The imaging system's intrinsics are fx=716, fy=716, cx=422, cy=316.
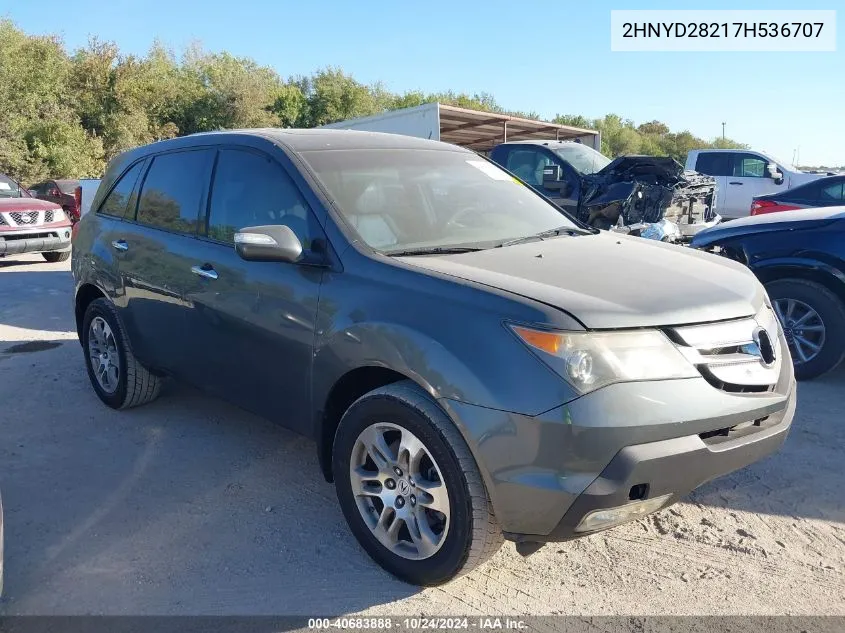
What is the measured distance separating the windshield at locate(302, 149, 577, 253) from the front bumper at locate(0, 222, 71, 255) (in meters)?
10.3

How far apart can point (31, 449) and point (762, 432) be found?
12.9ft

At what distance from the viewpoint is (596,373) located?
2.36 meters

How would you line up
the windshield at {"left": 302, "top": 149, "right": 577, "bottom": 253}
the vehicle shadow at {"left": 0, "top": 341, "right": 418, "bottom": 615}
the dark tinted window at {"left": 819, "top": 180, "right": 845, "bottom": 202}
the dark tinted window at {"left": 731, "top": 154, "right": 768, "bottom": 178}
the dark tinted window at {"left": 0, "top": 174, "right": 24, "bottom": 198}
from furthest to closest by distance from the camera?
the dark tinted window at {"left": 731, "top": 154, "right": 768, "bottom": 178} < the dark tinted window at {"left": 0, "top": 174, "right": 24, "bottom": 198} < the dark tinted window at {"left": 819, "top": 180, "right": 845, "bottom": 202} < the windshield at {"left": 302, "top": 149, "right": 577, "bottom": 253} < the vehicle shadow at {"left": 0, "top": 341, "right": 418, "bottom": 615}

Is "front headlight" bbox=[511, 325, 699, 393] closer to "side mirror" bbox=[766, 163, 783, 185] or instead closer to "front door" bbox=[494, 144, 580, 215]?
"front door" bbox=[494, 144, 580, 215]

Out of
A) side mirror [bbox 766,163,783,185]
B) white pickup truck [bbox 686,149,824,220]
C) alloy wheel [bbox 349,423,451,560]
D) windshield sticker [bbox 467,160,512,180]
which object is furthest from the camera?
white pickup truck [bbox 686,149,824,220]

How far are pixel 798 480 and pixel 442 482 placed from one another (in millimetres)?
2162

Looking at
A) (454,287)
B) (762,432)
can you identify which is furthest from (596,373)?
(762,432)

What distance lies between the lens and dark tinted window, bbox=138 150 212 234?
3975 millimetres

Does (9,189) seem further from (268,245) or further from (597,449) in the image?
(597,449)

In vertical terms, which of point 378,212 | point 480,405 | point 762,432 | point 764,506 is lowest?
point 764,506

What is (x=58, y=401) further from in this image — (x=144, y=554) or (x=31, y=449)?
(x=144, y=554)

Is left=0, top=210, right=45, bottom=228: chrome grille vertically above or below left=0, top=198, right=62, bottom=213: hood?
below

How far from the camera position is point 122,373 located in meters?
4.66

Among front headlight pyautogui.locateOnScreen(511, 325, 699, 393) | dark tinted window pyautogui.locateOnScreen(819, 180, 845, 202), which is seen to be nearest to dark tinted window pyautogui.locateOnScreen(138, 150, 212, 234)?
front headlight pyautogui.locateOnScreen(511, 325, 699, 393)
